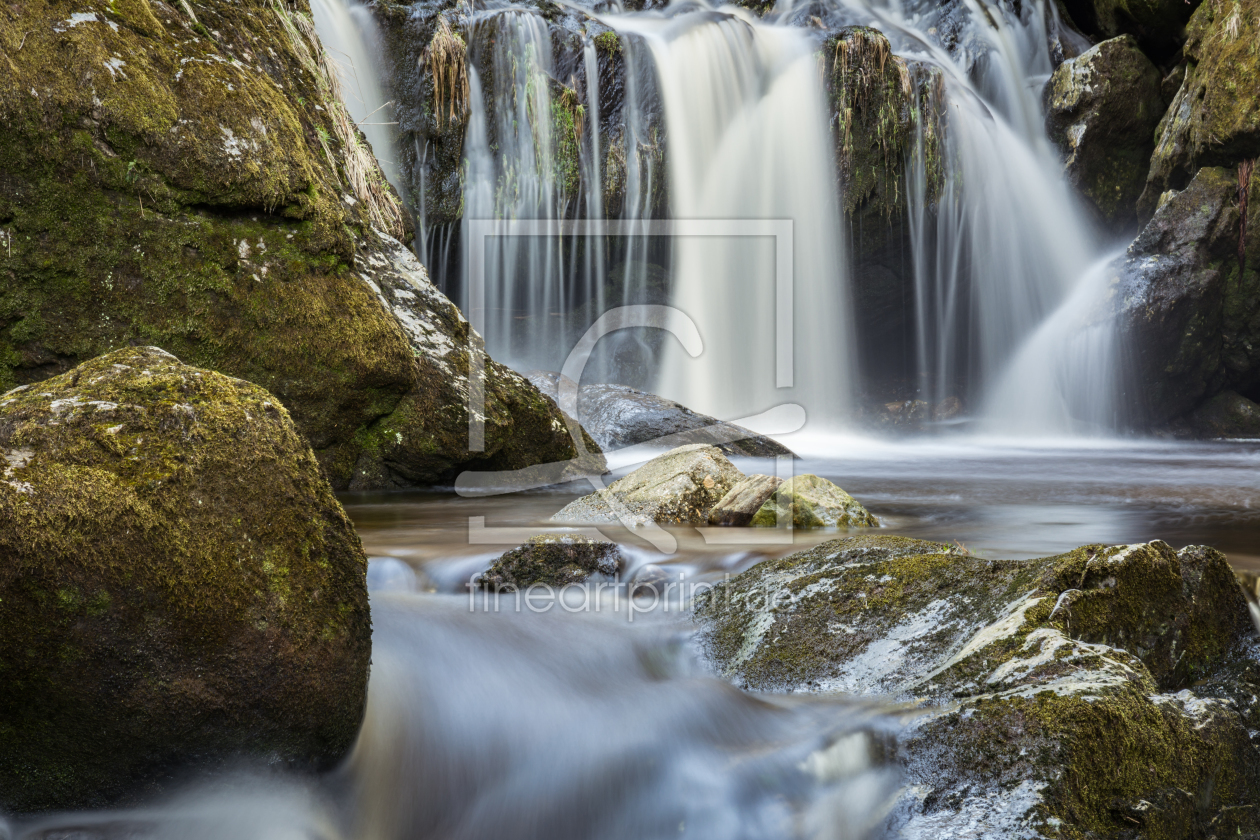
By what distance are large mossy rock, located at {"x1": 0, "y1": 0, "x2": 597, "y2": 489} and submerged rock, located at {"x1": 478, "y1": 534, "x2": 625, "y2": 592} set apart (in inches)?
82.2

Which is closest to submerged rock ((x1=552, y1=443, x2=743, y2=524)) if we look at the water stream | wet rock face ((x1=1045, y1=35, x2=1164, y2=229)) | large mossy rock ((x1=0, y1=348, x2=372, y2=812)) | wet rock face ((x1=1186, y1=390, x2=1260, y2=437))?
the water stream

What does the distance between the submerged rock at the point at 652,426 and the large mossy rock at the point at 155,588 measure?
6.21 metres

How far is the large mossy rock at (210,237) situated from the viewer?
13.6 feet

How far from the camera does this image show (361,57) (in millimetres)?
11086

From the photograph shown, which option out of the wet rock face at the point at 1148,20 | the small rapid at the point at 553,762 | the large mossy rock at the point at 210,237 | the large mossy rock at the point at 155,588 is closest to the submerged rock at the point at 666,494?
the large mossy rock at the point at 210,237

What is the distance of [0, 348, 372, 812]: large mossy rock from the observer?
172cm

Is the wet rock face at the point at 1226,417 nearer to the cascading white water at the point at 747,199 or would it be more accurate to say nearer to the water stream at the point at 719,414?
the water stream at the point at 719,414

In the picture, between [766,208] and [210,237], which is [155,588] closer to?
[210,237]

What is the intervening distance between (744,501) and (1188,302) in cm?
956

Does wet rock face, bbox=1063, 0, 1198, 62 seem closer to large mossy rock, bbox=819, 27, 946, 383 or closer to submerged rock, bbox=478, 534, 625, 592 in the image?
large mossy rock, bbox=819, 27, 946, 383

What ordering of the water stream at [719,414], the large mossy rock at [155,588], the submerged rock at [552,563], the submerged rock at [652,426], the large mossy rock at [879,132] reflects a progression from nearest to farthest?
the large mossy rock at [155,588] < the water stream at [719,414] < the submerged rock at [552,563] < the submerged rock at [652,426] < the large mossy rock at [879,132]

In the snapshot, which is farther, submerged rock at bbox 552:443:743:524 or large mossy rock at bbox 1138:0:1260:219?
large mossy rock at bbox 1138:0:1260:219

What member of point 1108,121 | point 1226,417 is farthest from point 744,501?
point 1108,121

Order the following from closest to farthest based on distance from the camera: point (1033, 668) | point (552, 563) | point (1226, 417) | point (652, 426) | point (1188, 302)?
point (1033, 668)
point (552, 563)
point (652, 426)
point (1188, 302)
point (1226, 417)
